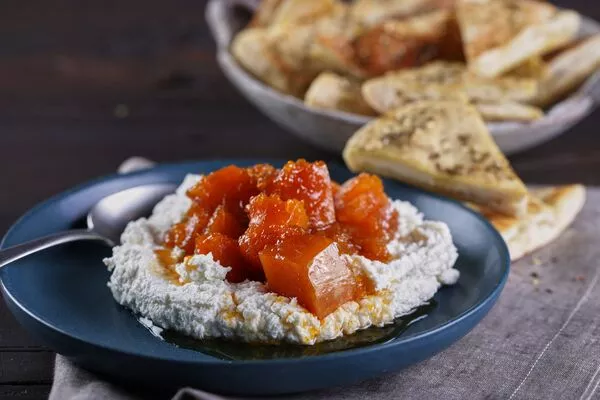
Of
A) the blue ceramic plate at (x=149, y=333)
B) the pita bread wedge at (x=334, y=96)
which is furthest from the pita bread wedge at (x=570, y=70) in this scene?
the blue ceramic plate at (x=149, y=333)

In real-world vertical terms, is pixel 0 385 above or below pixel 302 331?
below

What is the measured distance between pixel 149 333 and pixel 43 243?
0.51 m

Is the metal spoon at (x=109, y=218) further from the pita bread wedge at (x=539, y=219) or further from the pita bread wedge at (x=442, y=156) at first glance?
the pita bread wedge at (x=539, y=219)

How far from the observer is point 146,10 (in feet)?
22.6

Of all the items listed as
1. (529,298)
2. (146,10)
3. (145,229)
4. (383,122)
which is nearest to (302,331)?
(145,229)

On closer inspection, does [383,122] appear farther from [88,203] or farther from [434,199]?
[88,203]

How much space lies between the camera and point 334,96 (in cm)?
392

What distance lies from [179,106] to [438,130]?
2.22 metres

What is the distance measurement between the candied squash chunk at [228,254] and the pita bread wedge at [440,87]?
1509mm

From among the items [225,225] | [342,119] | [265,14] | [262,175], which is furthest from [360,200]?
[265,14]

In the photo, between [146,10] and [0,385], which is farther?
[146,10]

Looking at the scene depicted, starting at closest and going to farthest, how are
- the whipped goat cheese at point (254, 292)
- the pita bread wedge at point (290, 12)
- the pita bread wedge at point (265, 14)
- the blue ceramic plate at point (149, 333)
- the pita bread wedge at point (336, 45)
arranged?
1. the blue ceramic plate at point (149, 333)
2. the whipped goat cheese at point (254, 292)
3. the pita bread wedge at point (336, 45)
4. the pita bread wedge at point (290, 12)
5. the pita bread wedge at point (265, 14)

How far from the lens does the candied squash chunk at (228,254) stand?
95.9 inches

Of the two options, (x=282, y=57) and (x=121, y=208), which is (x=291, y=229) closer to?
(x=121, y=208)
